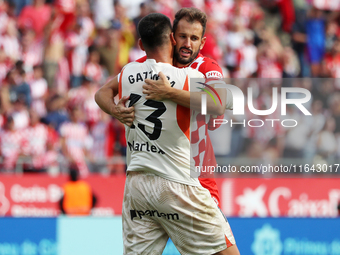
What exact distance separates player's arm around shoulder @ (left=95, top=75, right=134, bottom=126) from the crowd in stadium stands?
177 inches

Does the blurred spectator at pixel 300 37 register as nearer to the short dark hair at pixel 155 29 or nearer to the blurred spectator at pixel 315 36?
the blurred spectator at pixel 315 36

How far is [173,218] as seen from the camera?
348 centimetres

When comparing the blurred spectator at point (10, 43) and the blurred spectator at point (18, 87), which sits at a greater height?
the blurred spectator at point (10, 43)

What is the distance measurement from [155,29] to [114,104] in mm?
635

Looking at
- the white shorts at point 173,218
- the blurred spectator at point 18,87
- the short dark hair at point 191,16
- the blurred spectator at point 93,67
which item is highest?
the blurred spectator at point 93,67

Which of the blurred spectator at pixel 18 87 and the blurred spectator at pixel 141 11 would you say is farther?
the blurred spectator at pixel 141 11

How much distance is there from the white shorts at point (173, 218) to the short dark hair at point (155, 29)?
3.05ft

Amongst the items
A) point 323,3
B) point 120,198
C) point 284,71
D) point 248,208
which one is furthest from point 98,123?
point 323,3

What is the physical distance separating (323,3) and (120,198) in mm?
6727

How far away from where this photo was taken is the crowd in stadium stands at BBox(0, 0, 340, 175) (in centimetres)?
820

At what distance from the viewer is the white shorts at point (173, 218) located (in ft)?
11.4

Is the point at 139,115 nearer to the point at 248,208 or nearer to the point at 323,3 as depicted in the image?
the point at 248,208

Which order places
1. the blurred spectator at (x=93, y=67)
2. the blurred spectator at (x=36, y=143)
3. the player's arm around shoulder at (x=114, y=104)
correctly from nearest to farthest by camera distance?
the player's arm around shoulder at (x=114, y=104) → the blurred spectator at (x=36, y=143) → the blurred spectator at (x=93, y=67)

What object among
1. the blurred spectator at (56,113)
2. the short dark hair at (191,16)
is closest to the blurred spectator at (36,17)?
the blurred spectator at (56,113)
